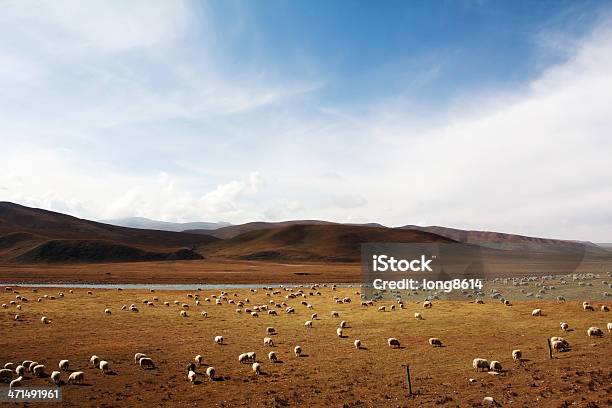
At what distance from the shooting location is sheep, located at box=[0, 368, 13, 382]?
2002 centimetres

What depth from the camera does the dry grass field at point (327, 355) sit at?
18.3 metres

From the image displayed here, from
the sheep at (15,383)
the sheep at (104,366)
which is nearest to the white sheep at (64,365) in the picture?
the sheep at (104,366)

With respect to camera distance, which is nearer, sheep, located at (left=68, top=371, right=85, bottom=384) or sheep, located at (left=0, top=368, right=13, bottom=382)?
sheep, located at (left=0, top=368, right=13, bottom=382)

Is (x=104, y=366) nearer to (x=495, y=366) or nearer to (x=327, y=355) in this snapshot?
(x=327, y=355)

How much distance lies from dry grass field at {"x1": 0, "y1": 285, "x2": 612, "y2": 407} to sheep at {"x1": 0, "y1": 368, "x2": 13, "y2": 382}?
0.97 metres

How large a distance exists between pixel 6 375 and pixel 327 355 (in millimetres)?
16571

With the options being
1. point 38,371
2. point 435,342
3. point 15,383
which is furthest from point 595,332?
point 15,383

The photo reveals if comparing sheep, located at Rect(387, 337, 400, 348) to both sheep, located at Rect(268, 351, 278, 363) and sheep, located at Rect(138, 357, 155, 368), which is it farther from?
Result: sheep, located at Rect(138, 357, 155, 368)

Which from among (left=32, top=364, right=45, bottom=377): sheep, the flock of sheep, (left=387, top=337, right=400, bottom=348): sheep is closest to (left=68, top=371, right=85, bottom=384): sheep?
the flock of sheep

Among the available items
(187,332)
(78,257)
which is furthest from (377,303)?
(78,257)

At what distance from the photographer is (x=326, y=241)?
198 m

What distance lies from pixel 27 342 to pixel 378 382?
23.4 m

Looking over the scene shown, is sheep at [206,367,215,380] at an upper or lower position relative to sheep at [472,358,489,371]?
lower

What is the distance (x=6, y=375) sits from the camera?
20.2 metres
